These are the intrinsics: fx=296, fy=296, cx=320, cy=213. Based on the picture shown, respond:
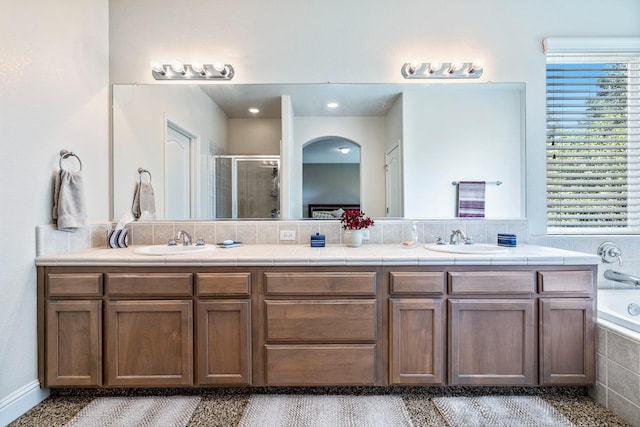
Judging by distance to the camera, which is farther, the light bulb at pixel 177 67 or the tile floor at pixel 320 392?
the light bulb at pixel 177 67

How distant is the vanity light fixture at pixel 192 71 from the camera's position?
7.41 ft

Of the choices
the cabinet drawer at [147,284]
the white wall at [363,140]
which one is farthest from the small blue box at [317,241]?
the cabinet drawer at [147,284]

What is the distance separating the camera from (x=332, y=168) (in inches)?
89.3

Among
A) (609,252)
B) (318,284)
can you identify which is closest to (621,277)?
(609,252)

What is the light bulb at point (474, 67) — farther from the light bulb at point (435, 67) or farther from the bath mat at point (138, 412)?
the bath mat at point (138, 412)

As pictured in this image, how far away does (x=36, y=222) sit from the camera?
1.74 m

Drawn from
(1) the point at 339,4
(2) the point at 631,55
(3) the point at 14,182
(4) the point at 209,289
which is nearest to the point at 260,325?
(4) the point at 209,289

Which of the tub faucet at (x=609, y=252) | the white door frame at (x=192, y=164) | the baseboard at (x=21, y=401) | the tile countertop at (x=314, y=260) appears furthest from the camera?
the white door frame at (x=192, y=164)

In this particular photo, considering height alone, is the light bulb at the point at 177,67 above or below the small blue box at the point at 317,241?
above

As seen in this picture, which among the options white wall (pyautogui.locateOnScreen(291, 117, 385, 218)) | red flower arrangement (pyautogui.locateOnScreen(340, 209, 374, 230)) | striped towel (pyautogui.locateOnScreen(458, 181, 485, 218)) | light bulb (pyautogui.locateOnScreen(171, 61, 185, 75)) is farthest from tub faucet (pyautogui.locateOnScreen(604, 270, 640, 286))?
light bulb (pyautogui.locateOnScreen(171, 61, 185, 75))

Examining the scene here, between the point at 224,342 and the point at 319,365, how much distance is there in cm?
56

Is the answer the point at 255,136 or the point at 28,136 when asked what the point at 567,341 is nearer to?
the point at 255,136

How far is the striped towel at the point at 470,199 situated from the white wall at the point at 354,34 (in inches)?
18.7

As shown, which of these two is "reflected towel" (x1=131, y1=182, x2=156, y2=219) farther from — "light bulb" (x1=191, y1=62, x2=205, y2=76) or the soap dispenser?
the soap dispenser
